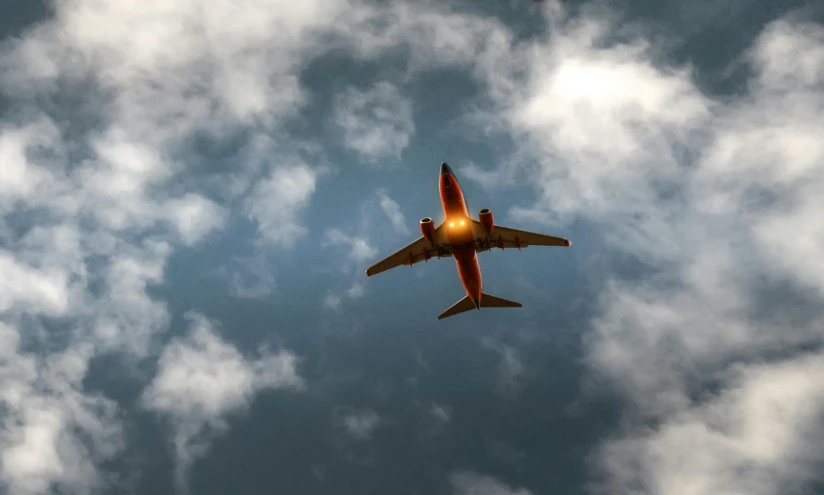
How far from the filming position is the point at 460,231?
72.2m

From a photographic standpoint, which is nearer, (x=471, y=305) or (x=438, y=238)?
(x=438, y=238)

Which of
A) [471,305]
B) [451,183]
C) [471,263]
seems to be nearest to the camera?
[451,183]

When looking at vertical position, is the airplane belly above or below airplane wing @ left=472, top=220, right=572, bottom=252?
below

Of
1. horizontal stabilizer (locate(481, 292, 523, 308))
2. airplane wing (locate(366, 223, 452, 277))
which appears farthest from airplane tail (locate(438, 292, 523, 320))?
airplane wing (locate(366, 223, 452, 277))

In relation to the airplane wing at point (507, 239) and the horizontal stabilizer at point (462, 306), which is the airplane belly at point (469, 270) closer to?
the airplane wing at point (507, 239)

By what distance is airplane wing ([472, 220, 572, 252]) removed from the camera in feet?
241

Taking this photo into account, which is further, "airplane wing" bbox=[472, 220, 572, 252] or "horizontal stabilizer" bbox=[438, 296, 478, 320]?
"horizontal stabilizer" bbox=[438, 296, 478, 320]

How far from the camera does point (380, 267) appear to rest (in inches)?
3061

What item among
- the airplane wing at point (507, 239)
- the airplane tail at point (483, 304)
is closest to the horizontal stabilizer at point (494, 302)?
the airplane tail at point (483, 304)

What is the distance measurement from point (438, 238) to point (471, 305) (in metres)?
11.0

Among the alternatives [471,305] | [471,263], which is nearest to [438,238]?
[471,263]

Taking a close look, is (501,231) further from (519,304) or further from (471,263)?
(519,304)

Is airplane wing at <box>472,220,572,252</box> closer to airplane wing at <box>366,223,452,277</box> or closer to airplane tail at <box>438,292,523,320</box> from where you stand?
airplane wing at <box>366,223,452,277</box>

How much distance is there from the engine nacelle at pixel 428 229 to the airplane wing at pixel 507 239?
15.1 ft
